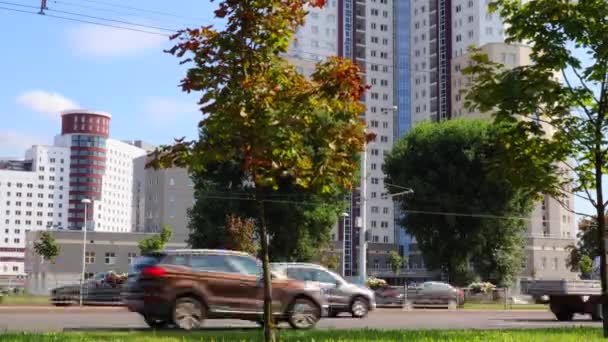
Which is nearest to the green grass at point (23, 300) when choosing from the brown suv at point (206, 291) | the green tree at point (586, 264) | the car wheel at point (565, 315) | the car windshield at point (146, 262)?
the car windshield at point (146, 262)

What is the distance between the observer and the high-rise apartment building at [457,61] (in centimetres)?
10406

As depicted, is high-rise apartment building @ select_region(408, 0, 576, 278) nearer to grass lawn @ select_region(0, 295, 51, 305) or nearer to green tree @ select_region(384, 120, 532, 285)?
green tree @ select_region(384, 120, 532, 285)

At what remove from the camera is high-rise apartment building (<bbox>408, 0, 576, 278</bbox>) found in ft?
341

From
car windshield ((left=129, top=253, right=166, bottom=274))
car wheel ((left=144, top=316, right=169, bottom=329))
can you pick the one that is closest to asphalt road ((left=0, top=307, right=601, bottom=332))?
car wheel ((left=144, top=316, right=169, bottom=329))

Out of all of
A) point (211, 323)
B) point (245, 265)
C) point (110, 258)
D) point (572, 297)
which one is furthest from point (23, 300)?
point (110, 258)

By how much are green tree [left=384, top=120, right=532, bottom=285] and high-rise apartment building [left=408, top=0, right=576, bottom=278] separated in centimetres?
4750

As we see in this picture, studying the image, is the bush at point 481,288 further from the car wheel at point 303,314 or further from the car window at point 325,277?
the car wheel at point 303,314

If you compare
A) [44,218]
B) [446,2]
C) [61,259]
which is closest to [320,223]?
[61,259]

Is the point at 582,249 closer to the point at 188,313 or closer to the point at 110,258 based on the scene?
the point at 110,258

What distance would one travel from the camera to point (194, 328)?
54.2ft

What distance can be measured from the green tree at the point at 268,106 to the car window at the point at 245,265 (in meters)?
7.46

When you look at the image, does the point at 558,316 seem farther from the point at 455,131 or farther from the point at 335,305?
the point at 455,131

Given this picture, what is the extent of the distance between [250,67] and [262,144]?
116 cm

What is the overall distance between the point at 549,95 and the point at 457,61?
11688 centimetres
